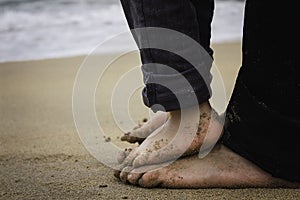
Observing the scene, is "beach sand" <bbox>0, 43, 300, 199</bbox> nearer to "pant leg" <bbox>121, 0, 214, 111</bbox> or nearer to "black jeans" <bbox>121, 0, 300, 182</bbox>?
"black jeans" <bbox>121, 0, 300, 182</bbox>

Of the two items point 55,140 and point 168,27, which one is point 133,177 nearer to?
point 168,27

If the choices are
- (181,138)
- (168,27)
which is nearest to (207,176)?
(181,138)

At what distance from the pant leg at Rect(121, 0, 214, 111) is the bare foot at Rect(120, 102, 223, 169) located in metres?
0.07

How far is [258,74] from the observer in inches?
56.4

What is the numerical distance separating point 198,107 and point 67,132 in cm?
76

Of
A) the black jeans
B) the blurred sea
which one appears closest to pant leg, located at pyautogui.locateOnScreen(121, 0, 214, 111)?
the black jeans

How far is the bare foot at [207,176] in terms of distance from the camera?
4.74 feet

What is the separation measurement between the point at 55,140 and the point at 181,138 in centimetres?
66

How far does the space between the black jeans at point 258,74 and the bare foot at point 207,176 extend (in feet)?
0.09

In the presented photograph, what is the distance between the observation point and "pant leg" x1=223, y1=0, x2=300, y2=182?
1.37 m

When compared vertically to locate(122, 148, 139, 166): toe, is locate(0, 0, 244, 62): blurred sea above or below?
below

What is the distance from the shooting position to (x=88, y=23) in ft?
15.4

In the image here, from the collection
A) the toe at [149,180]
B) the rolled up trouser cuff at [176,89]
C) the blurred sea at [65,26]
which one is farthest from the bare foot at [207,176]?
the blurred sea at [65,26]

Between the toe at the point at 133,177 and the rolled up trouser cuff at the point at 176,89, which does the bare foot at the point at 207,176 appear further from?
the rolled up trouser cuff at the point at 176,89
